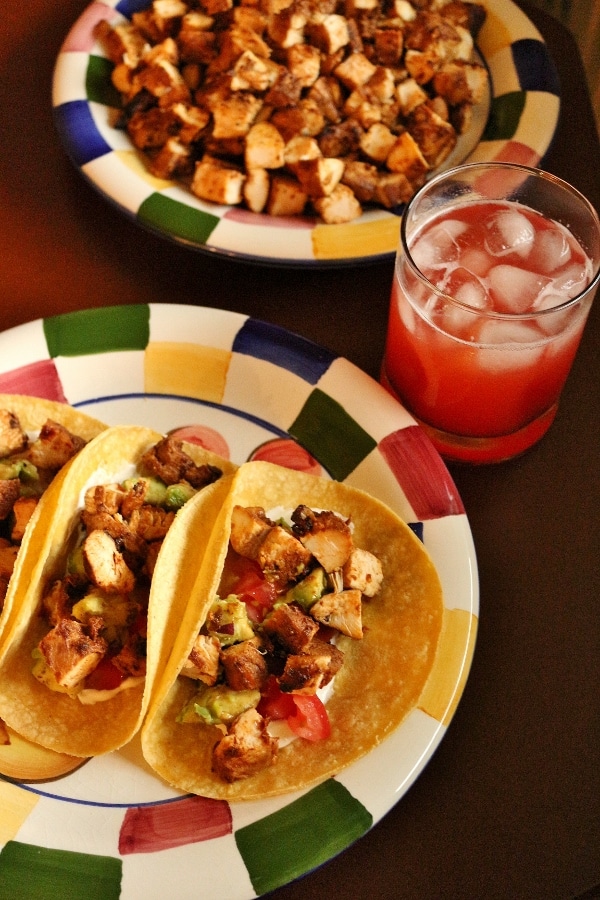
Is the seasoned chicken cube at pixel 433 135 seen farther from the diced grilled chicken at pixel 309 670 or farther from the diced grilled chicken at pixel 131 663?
the diced grilled chicken at pixel 131 663

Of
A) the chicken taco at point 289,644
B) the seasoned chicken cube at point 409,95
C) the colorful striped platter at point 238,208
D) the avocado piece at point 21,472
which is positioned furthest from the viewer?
the seasoned chicken cube at point 409,95

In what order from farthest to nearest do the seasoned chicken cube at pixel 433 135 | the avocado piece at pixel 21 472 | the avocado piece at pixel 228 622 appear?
the seasoned chicken cube at pixel 433 135
the avocado piece at pixel 21 472
the avocado piece at pixel 228 622

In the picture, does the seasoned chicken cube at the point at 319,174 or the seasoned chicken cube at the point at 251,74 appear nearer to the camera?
the seasoned chicken cube at the point at 319,174

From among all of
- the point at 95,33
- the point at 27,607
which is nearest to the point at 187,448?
the point at 27,607

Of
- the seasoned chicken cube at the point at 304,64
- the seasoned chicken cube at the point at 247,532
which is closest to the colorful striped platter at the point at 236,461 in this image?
the seasoned chicken cube at the point at 247,532

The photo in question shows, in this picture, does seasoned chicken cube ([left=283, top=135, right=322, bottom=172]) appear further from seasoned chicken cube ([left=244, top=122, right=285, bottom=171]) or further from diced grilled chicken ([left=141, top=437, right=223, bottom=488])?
diced grilled chicken ([left=141, top=437, right=223, bottom=488])

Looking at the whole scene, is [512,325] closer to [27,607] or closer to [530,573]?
[530,573]

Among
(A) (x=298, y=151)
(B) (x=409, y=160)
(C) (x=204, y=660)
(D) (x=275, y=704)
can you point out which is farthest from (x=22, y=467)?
(B) (x=409, y=160)

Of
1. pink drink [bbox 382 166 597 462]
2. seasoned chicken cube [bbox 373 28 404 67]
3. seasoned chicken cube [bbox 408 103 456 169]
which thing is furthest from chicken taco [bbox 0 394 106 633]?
seasoned chicken cube [bbox 373 28 404 67]
